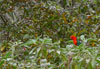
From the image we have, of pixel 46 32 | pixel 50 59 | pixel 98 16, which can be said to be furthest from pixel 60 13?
pixel 50 59

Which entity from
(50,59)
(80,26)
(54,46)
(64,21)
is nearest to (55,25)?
(64,21)

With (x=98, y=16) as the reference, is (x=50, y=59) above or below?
below

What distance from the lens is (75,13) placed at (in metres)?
3.30

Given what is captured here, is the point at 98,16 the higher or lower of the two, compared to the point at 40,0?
lower

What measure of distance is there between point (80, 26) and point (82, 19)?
0.12 metres

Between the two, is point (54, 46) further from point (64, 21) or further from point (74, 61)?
point (64, 21)

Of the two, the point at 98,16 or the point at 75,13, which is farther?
the point at 75,13

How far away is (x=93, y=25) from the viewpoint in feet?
10.6

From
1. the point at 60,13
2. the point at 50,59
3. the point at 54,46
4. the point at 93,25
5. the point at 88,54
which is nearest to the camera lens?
the point at 88,54

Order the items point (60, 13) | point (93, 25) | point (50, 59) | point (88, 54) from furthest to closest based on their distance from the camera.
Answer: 1. point (93, 25)
2. point (60, 13)
3. point (50, 59)
4. point (88, 54)

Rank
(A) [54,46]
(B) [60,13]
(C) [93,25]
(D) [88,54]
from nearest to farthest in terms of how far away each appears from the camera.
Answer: (D) [88,54] → (A) [54,46] → (B) [60,13] → (C) [93,25]

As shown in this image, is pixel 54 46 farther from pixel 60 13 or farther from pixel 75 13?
pixel 75 13

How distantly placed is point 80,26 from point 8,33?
115 centimetres

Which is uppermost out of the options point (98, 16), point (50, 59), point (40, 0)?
point (40, 0)
